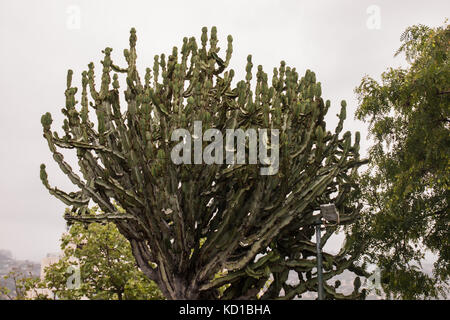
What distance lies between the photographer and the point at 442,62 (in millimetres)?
10898

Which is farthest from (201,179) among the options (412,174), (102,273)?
(102,273)

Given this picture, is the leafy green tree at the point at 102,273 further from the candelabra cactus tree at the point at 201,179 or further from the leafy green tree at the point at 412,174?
the leafy green tree at the point at 412,174

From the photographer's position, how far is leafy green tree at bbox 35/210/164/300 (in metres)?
14.4

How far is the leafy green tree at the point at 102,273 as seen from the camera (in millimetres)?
14420

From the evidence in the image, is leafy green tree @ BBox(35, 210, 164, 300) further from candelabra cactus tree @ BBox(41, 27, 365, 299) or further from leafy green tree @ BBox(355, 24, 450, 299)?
leafy green tree @ BBox(355, 24, 450, 299)

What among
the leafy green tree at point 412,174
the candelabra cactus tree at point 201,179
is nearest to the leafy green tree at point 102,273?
the candelabra cactus tree at point 201,179

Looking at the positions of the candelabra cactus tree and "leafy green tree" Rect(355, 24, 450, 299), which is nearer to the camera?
the candelabra cactus tree

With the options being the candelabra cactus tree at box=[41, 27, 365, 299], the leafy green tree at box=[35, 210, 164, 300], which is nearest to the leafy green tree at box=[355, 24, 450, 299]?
the candelabra cactus tree at box=[41, 27, 365, 299]

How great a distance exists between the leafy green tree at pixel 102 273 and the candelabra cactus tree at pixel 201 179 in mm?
5323

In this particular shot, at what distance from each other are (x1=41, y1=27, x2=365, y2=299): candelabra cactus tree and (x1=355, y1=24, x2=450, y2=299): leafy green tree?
71.9 inches

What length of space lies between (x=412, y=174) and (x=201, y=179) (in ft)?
17.4
